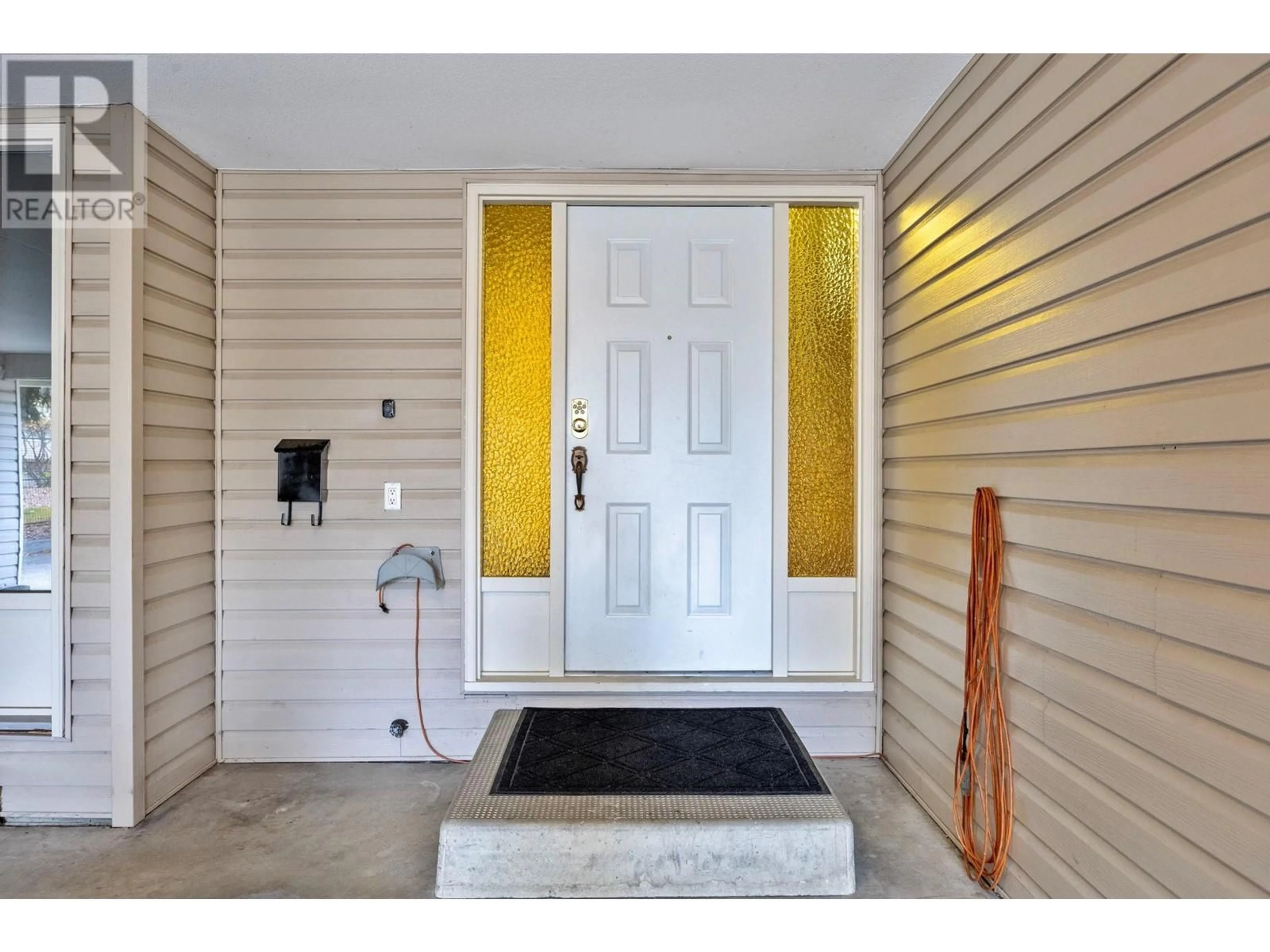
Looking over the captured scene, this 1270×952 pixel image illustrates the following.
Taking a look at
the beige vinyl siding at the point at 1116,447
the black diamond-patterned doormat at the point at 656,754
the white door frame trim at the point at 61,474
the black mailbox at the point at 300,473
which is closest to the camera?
the beige vinyl siding at the point at 1116,447

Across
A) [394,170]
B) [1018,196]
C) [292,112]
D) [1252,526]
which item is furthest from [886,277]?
[292,112]

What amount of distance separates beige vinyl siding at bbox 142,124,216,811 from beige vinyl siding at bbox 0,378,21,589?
0.43 metres

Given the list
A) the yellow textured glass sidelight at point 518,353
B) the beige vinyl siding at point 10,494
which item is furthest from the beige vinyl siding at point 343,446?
the beige vinyl siding at point 10,494

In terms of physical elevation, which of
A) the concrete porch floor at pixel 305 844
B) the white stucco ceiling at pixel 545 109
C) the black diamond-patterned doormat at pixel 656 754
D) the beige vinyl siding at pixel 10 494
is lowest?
the concrete porch floor at pixel 305 844

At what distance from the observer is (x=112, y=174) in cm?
233

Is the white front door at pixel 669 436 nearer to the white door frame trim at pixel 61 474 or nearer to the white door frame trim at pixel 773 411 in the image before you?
the white door frame trim at pixel 773 411

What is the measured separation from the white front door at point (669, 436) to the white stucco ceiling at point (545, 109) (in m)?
0.31

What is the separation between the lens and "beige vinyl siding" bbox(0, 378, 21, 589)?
2.33 meters

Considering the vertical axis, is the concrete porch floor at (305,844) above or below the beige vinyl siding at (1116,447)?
below

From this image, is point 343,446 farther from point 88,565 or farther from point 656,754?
point 656,754

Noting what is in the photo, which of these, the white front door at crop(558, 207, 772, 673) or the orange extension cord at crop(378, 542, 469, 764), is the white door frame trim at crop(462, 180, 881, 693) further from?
the orange extension cord at crop(378, 542, 469, 764)

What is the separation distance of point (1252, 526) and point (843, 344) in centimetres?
182

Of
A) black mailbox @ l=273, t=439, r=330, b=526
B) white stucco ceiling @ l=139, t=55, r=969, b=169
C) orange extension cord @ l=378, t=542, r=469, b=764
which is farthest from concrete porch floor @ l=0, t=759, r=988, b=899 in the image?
white stucco ceiling @ l=139, t=55, r=969, b=169

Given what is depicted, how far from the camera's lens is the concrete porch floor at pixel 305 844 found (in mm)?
1936
